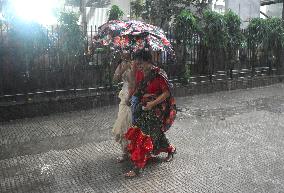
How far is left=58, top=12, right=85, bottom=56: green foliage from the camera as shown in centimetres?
881

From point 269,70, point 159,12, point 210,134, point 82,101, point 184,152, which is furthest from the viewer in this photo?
point 159,12

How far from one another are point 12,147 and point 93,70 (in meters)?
3.27

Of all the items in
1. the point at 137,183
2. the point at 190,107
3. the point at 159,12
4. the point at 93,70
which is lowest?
the point at 137,183

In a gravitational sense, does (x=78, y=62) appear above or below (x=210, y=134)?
above

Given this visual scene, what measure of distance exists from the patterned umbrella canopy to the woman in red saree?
0.15 metres

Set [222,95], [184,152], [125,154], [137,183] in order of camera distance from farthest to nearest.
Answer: [222,95], [184,152], [125,154], [137,183]

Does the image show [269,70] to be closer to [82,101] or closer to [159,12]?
[159,12]

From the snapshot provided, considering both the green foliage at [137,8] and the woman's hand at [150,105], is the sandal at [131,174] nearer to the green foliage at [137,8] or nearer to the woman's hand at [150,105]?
the woman's hand at [150,105]

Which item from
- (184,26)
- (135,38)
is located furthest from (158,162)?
(184,26)

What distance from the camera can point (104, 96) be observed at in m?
9.16

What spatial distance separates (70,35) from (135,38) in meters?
4.20

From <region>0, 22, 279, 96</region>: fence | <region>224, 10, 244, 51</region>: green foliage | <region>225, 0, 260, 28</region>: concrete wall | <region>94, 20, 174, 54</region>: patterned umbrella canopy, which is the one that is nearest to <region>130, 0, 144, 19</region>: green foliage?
<region>225, 0, 260, 28</region>: concrete wall

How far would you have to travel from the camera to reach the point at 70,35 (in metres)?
8.93

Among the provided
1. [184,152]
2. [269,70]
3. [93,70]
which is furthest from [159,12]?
[184,152]
